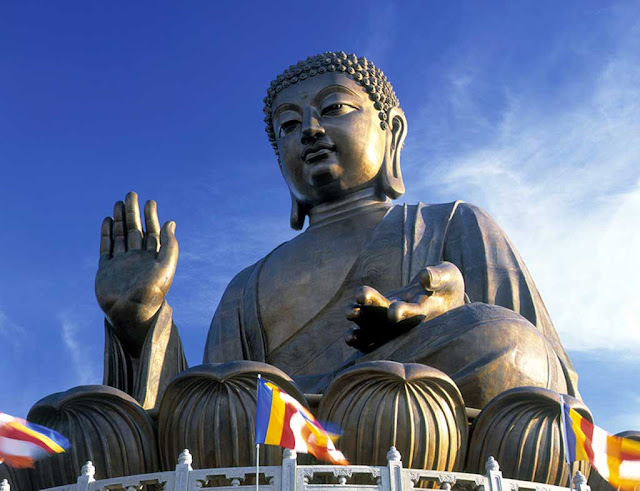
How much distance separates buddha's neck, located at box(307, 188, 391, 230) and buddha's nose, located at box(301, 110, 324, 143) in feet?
2.36

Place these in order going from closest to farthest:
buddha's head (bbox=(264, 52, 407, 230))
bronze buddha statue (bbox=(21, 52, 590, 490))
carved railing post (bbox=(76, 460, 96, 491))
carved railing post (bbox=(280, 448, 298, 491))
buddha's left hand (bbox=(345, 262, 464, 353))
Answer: carved railing post (bbox=(280, 448, 298, 491)) < carved railing post (bbox=(76, 460, 96, 491)) < bronze buddha statue (bbox=(21, 52, 590, 490)) < buddha's left hand (bbox=(345, 262, 464, 353)) < buddha's head (bbox=(264, 52, 407, 230))

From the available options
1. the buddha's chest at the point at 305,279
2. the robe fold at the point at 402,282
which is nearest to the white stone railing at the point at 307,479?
the robe fold at the point at 402,282

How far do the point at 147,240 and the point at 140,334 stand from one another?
0.83 meters

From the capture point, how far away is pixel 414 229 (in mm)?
10477

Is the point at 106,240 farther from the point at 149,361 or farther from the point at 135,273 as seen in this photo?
the point at 149,361

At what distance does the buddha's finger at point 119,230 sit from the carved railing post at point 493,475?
165 inches

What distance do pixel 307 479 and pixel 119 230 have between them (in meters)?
4.16

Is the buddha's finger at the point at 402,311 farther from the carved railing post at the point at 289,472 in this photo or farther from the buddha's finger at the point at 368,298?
the carved railing post at the point at 289,472

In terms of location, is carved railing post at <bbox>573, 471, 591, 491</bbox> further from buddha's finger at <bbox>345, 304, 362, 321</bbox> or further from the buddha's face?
the buddha's face

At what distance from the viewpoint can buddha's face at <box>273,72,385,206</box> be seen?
1110 cm

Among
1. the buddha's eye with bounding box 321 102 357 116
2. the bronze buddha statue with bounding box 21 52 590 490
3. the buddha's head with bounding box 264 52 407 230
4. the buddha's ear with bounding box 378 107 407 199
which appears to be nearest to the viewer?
the bronze buddha statue with bounding box 21 52 590 490

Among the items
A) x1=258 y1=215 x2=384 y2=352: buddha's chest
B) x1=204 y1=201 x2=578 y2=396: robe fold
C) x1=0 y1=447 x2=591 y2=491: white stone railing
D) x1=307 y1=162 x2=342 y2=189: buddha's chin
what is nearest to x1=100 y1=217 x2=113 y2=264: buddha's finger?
x1=204 y1=201 x2=578 y2=396: robe fold

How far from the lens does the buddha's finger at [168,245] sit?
379 inches

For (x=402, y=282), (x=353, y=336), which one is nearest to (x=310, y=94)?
(x=402, y=282)
